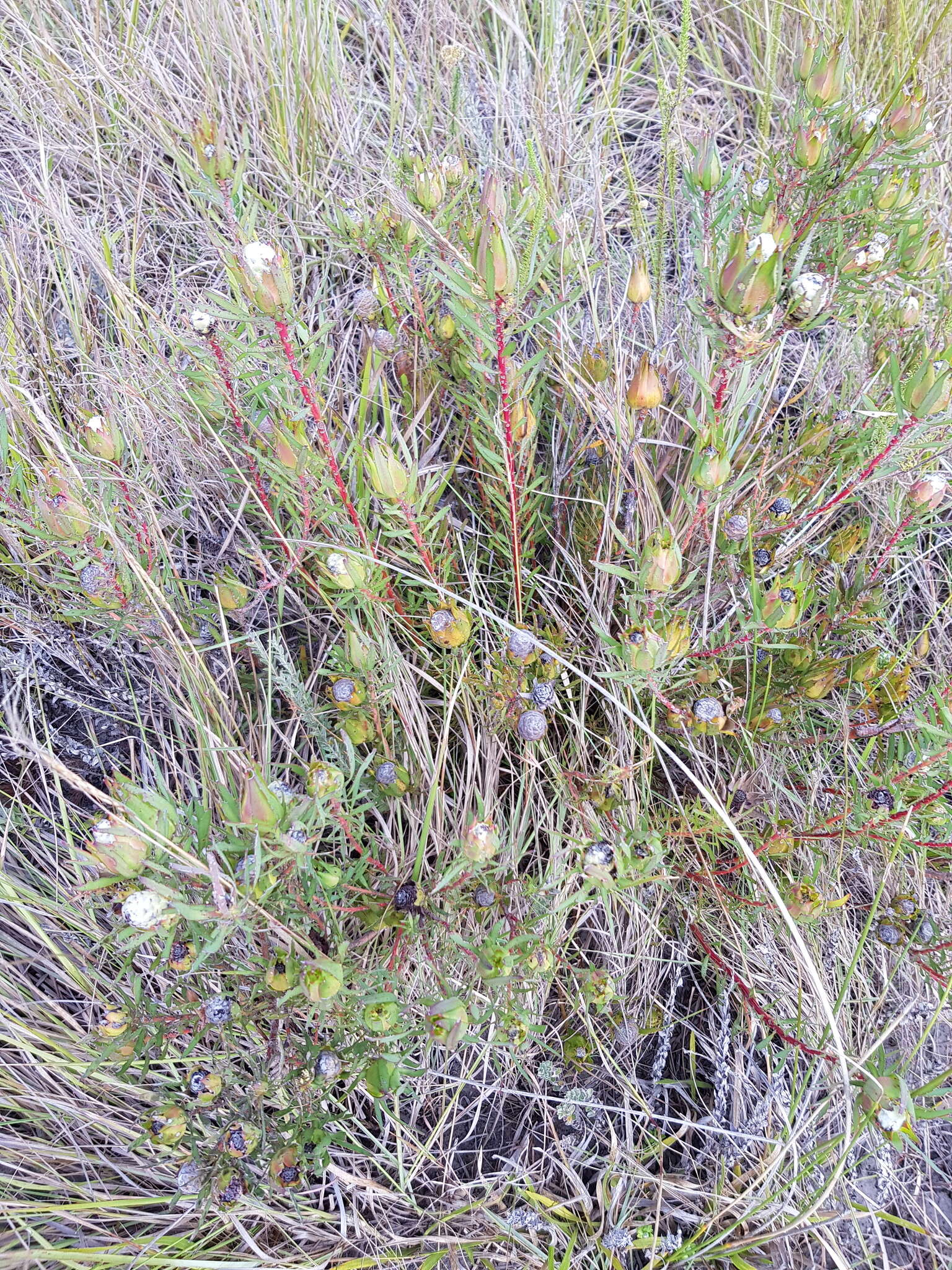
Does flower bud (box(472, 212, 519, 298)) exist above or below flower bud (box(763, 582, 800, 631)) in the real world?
above

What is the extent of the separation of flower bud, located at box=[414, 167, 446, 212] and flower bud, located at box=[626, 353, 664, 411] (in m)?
0.59

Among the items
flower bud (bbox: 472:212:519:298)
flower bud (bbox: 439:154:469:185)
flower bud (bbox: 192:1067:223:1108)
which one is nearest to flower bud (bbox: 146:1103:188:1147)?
flower bud (bbox: 192:1067:223:1108)

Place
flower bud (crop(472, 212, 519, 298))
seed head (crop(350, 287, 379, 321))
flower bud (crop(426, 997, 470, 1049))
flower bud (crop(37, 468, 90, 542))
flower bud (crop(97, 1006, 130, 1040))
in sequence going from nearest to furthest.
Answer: flower bud (crop(472, 212, 519, 298))
flower bud (crop(426, 997, 470, 1049))
flower bud (crop(97, 1006, 130, 1040))
flower bud (crop(37, 468, 90, 542))
seed head (crop(350, 287, 379, 321))

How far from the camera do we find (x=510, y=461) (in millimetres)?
1646

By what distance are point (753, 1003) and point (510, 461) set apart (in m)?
1.37

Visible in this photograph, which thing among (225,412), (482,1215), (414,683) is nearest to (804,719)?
(414,683)

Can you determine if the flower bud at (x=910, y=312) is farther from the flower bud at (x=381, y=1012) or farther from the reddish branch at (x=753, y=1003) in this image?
the flower bud at (x=381, y=1012)

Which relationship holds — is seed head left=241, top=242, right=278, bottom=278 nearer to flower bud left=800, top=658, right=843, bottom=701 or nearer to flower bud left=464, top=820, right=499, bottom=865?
flower bud left=464, top=820, right=499, bottom=865

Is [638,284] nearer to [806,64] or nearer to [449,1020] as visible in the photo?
[806,64]

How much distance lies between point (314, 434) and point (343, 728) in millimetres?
643

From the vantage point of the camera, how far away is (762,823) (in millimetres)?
2031

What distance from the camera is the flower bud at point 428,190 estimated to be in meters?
1.65

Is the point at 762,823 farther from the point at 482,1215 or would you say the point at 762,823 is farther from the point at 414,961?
the point at 482,1215

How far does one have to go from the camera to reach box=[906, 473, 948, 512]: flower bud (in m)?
1.62
